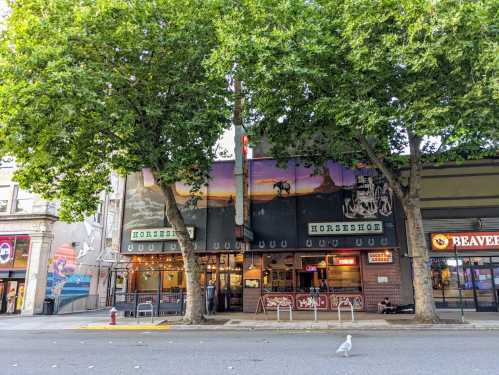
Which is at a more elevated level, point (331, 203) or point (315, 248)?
point (331, 203)

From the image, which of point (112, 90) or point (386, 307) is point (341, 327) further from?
point (112, 90)

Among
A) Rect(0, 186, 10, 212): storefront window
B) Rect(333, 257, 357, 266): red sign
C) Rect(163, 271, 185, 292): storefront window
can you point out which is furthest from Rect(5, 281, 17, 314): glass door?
Rect(333, 257, 357, 266): red sign

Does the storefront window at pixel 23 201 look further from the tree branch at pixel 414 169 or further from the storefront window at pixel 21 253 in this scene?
the tree branch at pixel 414 169

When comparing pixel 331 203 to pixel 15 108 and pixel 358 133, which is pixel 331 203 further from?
pixel 15 108

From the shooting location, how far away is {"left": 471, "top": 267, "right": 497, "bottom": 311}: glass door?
19062mm

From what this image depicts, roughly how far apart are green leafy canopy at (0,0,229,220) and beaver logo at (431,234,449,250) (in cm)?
1209

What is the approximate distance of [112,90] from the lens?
48.8 feet

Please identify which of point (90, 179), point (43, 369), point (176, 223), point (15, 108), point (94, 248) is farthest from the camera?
point (94, 248)

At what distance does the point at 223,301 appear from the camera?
20828 millimetres

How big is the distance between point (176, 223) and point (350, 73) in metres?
8.79

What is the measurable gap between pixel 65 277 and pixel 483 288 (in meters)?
24.5

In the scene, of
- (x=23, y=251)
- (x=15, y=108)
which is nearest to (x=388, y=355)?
(x=15, y=108)

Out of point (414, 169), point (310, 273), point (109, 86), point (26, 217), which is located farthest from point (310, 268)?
point (26, 217)

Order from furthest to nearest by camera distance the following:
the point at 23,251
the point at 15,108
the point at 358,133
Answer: the point at 23,251
the point at 358,133
the point at 15,108
